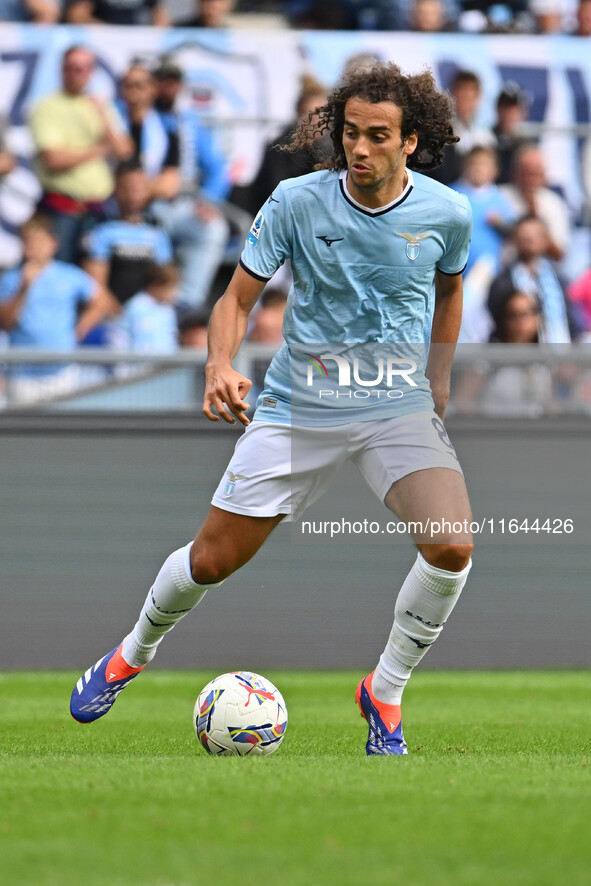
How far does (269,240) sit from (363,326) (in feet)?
1.55

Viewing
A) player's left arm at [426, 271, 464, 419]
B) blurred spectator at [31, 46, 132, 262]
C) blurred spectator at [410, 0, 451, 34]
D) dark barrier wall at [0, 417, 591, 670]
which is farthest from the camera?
blurred spectator at [410, 0, 451, 34]

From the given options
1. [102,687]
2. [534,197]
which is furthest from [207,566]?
[534,197]

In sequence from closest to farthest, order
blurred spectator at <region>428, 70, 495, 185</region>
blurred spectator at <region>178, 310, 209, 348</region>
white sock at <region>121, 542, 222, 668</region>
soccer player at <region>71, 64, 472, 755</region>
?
soccer player at <region>71, 64, 472, 755</region> < white sock at <region>121, 542, 222, 668</region> < blurred spectator at <region>178, 310, 209, 348</region> < blurred spectator at <region>428, 70, 495, 185</region>

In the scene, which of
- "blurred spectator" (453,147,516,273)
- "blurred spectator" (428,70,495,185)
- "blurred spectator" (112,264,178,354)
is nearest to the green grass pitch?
"blurred spectator" (112,264,178,354)

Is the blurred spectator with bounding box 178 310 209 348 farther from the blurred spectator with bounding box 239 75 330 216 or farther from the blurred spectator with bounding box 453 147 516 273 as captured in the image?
the blurred spectator with bounding box 453 147 516 273

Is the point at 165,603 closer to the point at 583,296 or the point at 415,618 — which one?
the point at 415,618

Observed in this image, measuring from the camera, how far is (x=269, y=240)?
5.00 m

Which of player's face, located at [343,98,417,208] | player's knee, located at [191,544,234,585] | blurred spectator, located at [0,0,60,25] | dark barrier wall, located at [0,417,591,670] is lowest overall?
dark barrier wall, located at [0,417,591,670]

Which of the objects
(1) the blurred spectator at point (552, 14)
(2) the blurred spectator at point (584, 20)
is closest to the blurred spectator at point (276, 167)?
(1) the blurred spectator at point (552, 14)

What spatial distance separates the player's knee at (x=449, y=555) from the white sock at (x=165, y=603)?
33.7 inches

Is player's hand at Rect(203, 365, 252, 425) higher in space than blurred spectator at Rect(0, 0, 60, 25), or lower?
lower

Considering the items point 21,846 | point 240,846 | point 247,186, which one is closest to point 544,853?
point 240,846

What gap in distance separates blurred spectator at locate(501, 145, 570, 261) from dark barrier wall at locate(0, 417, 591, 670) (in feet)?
12.3

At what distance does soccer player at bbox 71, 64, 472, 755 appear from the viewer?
4930mm
